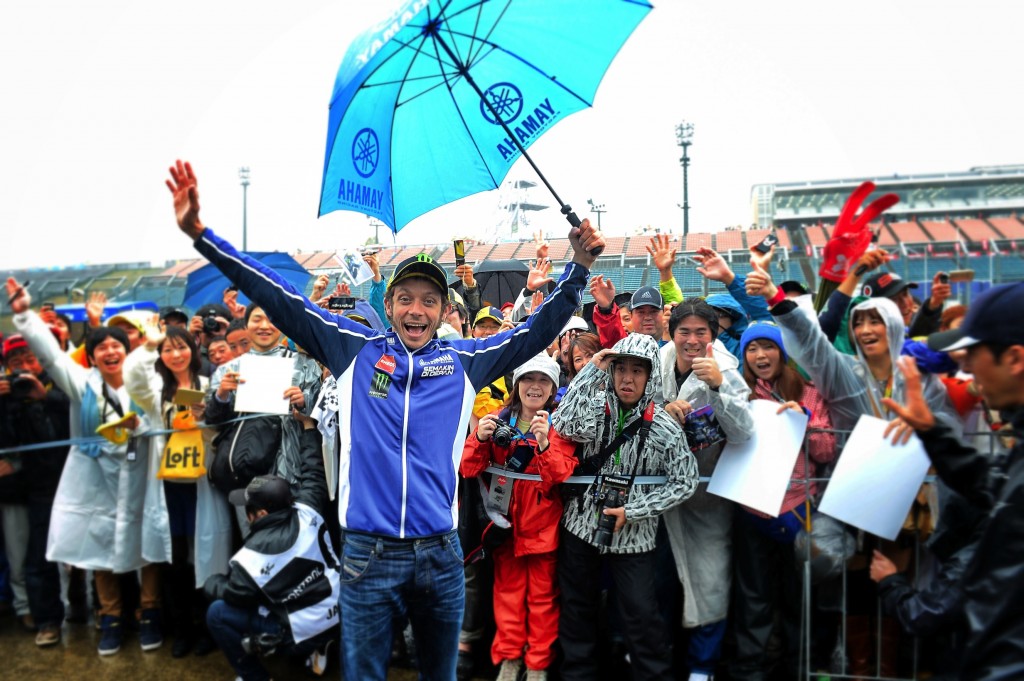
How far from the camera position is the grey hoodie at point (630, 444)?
355 centimetres

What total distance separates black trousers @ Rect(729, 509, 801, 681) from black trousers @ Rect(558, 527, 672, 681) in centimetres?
40

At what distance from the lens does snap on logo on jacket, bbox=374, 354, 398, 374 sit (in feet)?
9.02

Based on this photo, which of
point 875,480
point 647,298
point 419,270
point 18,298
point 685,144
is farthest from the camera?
point 685,144

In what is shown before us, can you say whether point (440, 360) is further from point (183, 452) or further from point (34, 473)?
point (34, 473)

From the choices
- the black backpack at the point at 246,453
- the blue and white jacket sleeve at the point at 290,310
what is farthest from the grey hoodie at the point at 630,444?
Answer: the black backpack at the point at 246,453

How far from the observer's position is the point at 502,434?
3666 millimetres

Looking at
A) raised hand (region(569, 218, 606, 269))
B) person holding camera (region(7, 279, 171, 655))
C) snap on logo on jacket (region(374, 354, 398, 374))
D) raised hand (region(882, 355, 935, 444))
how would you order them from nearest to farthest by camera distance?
raised hand (region(882, 355, 935, 444)) < snap on logo on jacket (region(374, 354, 398, 374)) < raised hand (region(569, 218, 606, 269)) < person holding camera (region(7, 279, 171, 655))

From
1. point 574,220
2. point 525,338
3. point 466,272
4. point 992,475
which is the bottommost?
point 992,475

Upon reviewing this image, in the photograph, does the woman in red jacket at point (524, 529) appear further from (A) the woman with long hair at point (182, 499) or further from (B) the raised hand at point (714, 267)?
(A) the woman with long hair at point (182, 499)

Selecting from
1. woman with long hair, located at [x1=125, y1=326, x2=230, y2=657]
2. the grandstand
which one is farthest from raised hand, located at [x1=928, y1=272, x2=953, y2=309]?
the grandstand

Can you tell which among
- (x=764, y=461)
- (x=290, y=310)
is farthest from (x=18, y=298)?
(x=764, y=461)

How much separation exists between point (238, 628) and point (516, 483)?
1673 mm

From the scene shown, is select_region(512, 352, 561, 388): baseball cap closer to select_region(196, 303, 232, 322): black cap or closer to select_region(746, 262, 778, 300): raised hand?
select_region(746, 262, 778, 300): raised hand

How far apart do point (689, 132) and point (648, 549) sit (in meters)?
30.8
